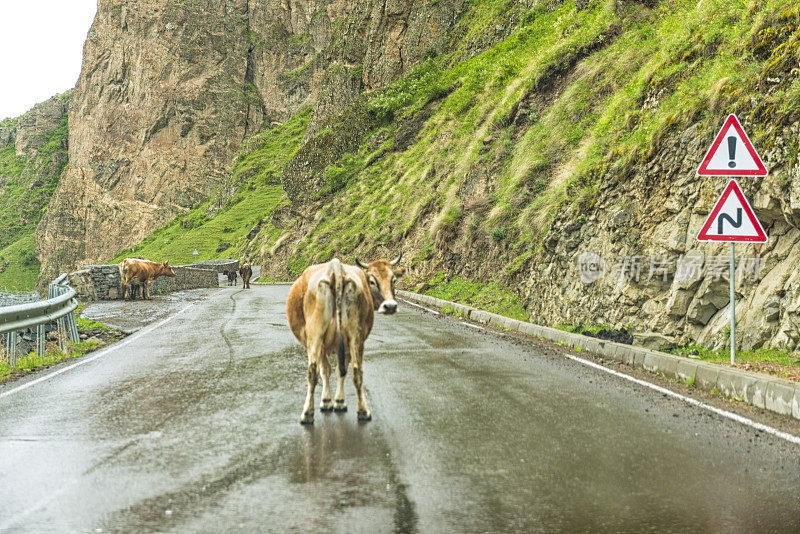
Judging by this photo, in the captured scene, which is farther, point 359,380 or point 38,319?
point 38,319

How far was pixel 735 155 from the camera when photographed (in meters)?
8.63

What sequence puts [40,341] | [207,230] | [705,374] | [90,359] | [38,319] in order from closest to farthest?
[705,374] → [90,359] → [38,319] → [40,341] → [207,230]

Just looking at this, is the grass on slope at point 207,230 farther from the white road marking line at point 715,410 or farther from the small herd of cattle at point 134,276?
the white road marking line at point 715,410

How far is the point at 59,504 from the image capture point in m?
4.22

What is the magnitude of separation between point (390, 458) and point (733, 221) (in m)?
6.18

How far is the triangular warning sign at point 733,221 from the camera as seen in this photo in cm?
852

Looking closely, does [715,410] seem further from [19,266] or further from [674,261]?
[19,266]

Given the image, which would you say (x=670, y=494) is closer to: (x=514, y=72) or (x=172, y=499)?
(x=172, y=499)

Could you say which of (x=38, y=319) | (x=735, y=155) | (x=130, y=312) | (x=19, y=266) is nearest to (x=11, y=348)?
(x=38, y=319)

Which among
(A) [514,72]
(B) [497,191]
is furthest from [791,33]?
(A) [514,72]

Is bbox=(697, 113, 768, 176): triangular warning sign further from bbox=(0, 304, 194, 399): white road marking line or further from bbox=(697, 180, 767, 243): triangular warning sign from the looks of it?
bbox=(0, 304, 194, 399): white road marking line

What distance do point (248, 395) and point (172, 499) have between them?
134 inches

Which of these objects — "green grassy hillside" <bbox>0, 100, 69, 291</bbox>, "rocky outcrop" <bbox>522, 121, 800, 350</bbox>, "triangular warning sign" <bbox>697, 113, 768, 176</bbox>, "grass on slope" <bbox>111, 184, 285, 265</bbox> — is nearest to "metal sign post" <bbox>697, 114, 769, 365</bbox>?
"triangular warning sign" <bbox>697, 113, 768, 176</bbox>

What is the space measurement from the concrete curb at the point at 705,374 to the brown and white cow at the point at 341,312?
4.27 meters
